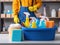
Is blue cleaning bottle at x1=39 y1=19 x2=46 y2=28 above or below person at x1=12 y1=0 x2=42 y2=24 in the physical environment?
below

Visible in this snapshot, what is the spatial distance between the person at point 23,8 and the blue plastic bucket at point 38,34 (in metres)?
1.52

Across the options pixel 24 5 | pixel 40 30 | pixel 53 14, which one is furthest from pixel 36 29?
pixel 53 14

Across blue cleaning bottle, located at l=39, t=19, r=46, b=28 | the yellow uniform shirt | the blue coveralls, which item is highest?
the yellow uniform shirt

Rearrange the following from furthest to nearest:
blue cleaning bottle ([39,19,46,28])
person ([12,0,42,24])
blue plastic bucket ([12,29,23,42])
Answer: person ([12,0,42,24]), blue cleaning bottle ([39,19,46,28]), blue plastic bucket ([12,29,23,42])

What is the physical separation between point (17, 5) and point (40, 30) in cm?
174

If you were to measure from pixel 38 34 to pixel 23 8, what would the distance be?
1.64m

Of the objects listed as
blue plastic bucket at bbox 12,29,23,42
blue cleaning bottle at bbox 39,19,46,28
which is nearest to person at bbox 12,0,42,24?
blue cleaning bottle at bbox 39,19,46,28

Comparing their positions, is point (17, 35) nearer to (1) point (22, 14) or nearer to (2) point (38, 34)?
(2) point (38, 34)

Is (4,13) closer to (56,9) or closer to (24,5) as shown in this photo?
(24,5)

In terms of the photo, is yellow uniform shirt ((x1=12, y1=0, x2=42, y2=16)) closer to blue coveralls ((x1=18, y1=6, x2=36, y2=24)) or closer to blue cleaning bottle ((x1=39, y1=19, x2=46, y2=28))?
blue coveralls ((x1=18, y1=6, x2=36, y2=24))

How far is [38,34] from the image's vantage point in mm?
1556

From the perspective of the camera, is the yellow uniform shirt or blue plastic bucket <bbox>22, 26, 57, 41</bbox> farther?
the yellow uniform shirt

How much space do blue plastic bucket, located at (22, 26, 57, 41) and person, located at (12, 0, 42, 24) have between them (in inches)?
59.7

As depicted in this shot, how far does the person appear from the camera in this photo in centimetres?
309
